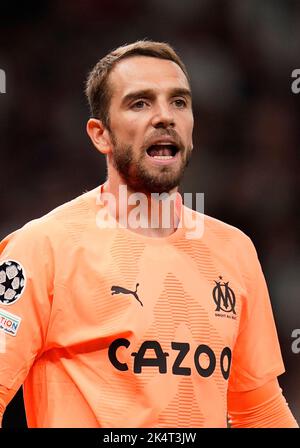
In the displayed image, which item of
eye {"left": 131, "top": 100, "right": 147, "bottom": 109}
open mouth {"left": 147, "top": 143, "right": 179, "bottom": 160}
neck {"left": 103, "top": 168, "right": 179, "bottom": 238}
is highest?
eye {"left": 131, "top": 100, "right": 147, "bottom": 109}

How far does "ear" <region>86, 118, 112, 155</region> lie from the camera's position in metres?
2.71

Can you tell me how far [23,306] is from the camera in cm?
242

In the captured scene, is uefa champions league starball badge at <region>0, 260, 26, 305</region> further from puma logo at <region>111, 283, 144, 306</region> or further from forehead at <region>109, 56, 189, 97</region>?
forehead at <region>109, 56, 189, 97</region>

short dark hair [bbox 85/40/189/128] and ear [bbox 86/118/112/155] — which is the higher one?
short dark hair [bbox 85/40/189/128]

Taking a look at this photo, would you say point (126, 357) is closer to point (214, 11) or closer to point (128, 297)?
point (128, 297)

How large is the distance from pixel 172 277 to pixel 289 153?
2.24 metres

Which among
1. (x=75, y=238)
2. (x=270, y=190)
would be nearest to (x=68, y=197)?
(x=270, y=190)

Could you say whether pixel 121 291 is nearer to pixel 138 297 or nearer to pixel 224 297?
pixel 138 297

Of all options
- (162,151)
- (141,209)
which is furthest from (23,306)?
(162,151)

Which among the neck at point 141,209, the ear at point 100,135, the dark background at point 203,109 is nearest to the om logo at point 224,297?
the neck at point 141,209

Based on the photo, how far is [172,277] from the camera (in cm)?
261

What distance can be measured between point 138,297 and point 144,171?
35 centimetres

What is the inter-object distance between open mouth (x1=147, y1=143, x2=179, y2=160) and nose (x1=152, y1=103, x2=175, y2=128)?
2.5 inches

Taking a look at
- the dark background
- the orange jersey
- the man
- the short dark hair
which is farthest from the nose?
the dark background
